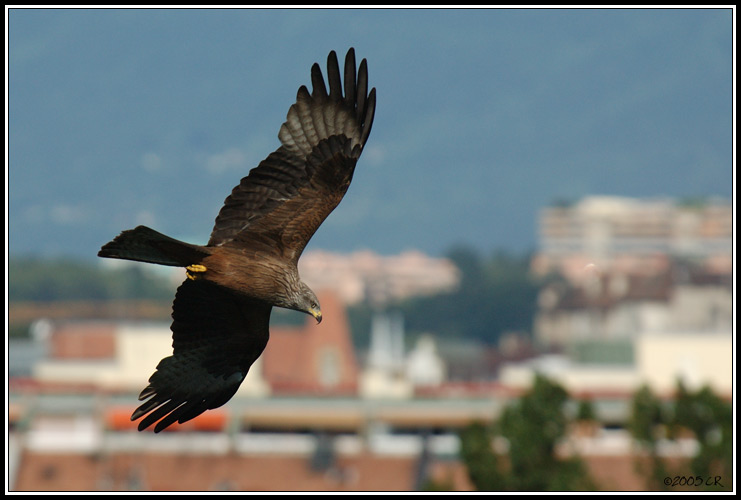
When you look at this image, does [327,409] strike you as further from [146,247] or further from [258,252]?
[146,247]

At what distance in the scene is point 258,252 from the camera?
989 centimetres

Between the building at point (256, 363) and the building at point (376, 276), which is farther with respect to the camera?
the building at point (376, 276)

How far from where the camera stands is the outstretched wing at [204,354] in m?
10.2

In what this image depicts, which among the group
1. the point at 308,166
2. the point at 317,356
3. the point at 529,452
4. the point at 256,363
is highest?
the point at 317,356

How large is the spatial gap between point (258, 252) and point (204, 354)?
1043mm

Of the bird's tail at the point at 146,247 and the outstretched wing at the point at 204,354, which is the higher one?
the bird's tail at the point at 146,247

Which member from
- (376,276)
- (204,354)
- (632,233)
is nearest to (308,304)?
(204,354)

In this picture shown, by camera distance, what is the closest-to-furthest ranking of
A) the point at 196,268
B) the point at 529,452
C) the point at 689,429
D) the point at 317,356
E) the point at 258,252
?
1. the point at 196,268
2. the point at 258,252
3. the point at 529,452
4. the point at 689,429
5. the point at 317,356

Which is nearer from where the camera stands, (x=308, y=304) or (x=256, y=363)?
(x=308, y=304)

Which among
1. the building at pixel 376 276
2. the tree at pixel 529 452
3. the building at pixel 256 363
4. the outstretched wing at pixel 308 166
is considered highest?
the building at pixel 376 276

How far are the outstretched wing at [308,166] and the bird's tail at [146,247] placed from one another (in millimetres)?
907

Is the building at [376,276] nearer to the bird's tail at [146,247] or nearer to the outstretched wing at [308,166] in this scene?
the outstretched wing at [308,166]

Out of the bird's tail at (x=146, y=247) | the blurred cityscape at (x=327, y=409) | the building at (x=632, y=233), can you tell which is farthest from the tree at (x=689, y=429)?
the building at (x=632, y=233)

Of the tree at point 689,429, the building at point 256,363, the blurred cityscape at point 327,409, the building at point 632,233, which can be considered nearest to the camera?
the tree at point 689,429
